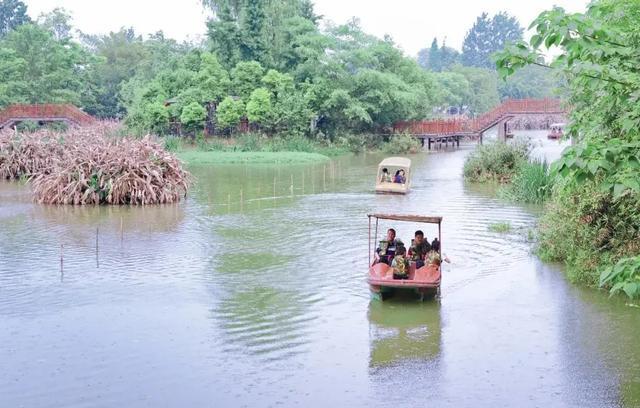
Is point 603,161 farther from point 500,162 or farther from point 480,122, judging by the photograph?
point 480,122

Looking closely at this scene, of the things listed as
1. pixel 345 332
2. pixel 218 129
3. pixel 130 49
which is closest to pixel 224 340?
pixel 345 332

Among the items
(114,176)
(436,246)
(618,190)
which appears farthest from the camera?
(114,176)

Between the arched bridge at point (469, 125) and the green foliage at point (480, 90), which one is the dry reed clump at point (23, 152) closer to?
the arched bridge at point (469, 125)

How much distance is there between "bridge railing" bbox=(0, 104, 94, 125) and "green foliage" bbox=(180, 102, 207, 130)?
618 cm

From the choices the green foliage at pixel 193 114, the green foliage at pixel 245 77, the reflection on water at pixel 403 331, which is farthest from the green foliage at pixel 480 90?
the reflection on water at pixel 403 331

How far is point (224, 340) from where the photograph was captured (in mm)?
13109

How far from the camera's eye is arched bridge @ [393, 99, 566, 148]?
6010 centimetres

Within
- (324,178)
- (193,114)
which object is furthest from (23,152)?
(193,114)

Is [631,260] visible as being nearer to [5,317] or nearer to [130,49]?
[5,317]

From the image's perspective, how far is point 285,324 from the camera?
14.0m

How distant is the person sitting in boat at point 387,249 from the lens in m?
15.7

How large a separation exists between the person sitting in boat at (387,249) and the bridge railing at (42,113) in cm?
4329

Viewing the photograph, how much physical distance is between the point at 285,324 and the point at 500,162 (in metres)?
24.7

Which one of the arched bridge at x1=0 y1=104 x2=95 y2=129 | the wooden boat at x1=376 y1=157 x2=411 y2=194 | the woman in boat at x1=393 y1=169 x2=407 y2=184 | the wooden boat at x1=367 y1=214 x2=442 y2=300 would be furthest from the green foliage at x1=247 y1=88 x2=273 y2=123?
the wooden boat at x1=367 y1=214 x2=442 y2=300
